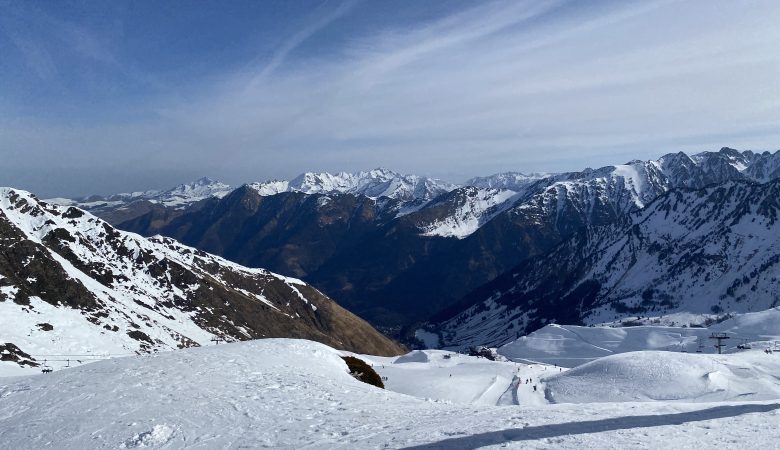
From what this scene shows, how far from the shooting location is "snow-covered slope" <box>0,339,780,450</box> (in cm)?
1802

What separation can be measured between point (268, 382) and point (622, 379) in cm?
4344

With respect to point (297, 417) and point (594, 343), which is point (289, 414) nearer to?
point (297, 417)

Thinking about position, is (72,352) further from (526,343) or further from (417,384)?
(526,343)

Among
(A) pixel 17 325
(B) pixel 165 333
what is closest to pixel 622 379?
(A) pixel 17 325

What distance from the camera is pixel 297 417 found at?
21.5 metres

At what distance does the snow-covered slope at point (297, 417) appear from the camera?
59.1 feet

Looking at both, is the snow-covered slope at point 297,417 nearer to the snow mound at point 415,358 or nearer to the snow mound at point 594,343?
the snow mound at point 415,358

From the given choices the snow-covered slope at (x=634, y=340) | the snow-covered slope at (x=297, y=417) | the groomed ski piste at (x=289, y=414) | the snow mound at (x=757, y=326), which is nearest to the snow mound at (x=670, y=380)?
the groomed ski piste at (x=289, y=414)

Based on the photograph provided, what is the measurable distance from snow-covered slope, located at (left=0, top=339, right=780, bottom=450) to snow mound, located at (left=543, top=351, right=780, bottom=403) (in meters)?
30.7

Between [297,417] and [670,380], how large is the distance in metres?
45.0

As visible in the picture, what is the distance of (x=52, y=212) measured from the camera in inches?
7082

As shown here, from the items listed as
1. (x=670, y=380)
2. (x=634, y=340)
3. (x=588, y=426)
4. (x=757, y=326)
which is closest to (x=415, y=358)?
(x=670, y=380)

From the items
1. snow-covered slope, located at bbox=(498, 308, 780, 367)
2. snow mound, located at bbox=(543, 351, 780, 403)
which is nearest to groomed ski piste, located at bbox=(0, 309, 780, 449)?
snow mound, located at bbox=(543, 351, 780, 403)

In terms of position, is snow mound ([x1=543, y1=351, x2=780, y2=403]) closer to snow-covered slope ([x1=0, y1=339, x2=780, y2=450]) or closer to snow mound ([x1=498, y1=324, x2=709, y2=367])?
snow-covered slope ([x1=0, y1=339, x2=780, y2=450])
